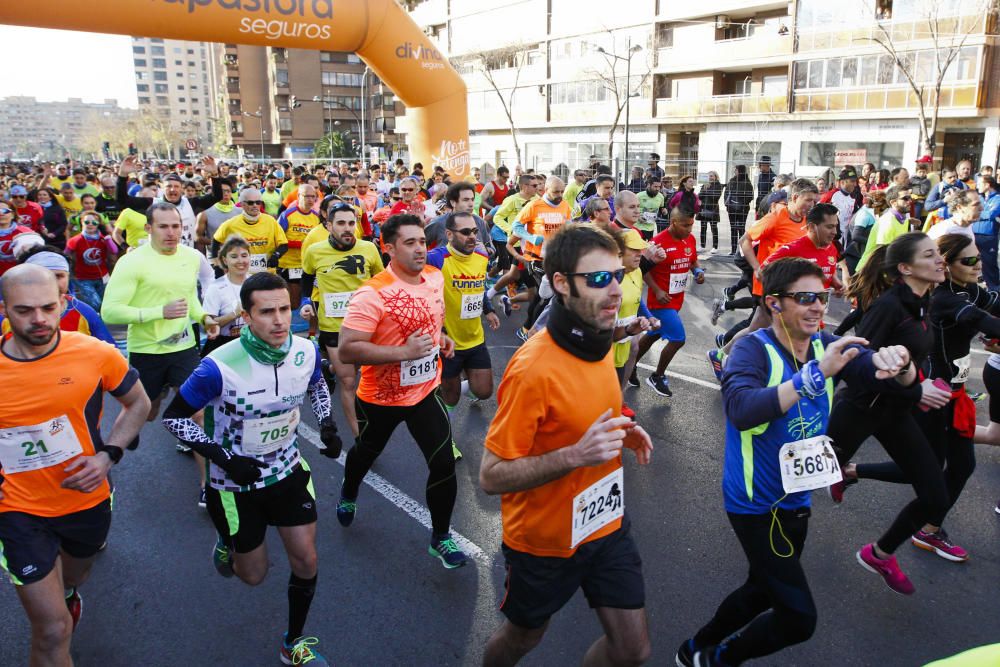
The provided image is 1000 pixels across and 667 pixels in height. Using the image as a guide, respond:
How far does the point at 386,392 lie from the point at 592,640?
1.82m

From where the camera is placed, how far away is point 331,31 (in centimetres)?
1218

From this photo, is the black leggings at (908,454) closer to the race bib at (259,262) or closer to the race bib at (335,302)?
the race bib at (335,302)

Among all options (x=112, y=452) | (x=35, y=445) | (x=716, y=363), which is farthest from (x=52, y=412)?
(x=716, y=363)


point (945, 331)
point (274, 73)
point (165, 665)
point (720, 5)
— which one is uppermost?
point (274, 73)

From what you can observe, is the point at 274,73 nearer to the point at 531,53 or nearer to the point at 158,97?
the point at 531,53

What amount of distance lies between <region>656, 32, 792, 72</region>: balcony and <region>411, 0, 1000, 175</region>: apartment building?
0.06 meters

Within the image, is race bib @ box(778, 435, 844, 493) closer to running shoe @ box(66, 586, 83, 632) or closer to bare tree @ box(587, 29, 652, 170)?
running shoe @ box(66, 586, 83, 632)

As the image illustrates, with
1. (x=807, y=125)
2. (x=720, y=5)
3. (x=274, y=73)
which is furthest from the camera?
(x=274, y=73)

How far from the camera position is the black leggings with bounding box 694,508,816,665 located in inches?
111

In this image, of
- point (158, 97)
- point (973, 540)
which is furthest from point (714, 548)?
point (158, 97)

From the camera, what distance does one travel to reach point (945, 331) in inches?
168

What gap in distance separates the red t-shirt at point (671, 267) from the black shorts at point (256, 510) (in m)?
4.58

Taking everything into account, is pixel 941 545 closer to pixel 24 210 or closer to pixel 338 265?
pixel 338 265

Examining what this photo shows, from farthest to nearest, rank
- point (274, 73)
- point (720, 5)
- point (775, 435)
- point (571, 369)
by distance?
point (274, 73) → point (720, 5) → point (775, 435) → point (571, 369)
